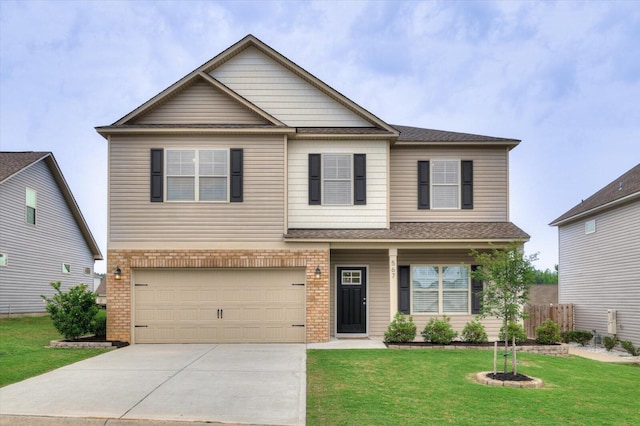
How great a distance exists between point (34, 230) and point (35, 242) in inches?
21.5

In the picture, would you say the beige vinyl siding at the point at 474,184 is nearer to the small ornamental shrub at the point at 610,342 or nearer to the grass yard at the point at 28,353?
the small ornamental shrub at the point at 610,342

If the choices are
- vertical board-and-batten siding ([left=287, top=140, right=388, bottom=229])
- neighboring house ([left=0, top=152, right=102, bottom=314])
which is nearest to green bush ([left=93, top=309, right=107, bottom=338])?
vertical board-and-batten siding ([left=287, top=140, right=388, bottom=229])

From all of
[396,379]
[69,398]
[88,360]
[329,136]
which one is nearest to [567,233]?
[329,136]

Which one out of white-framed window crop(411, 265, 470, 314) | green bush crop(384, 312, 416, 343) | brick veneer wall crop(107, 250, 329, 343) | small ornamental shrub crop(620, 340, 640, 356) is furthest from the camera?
white-framed window crop(411, 265, 470, 314)

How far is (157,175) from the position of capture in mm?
15906

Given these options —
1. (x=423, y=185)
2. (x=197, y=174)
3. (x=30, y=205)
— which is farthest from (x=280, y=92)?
(x=30, y=205)

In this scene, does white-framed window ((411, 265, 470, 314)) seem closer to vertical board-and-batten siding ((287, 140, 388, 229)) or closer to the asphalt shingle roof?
the asphalt shingle roof

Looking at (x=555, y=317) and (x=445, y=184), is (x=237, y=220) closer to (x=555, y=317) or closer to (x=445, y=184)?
(x=445, y=184)

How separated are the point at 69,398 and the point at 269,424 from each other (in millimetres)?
3562

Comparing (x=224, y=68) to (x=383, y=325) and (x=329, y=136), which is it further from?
(x=383, y=325)

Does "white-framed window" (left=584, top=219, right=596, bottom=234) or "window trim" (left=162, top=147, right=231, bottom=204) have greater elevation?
"window trim" (left=162, top=147, right=231, bottom=204)

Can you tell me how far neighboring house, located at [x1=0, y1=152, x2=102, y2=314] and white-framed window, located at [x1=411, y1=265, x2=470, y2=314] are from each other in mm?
16421

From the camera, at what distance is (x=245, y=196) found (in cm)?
1595

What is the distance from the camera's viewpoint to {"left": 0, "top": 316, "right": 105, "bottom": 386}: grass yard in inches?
446
